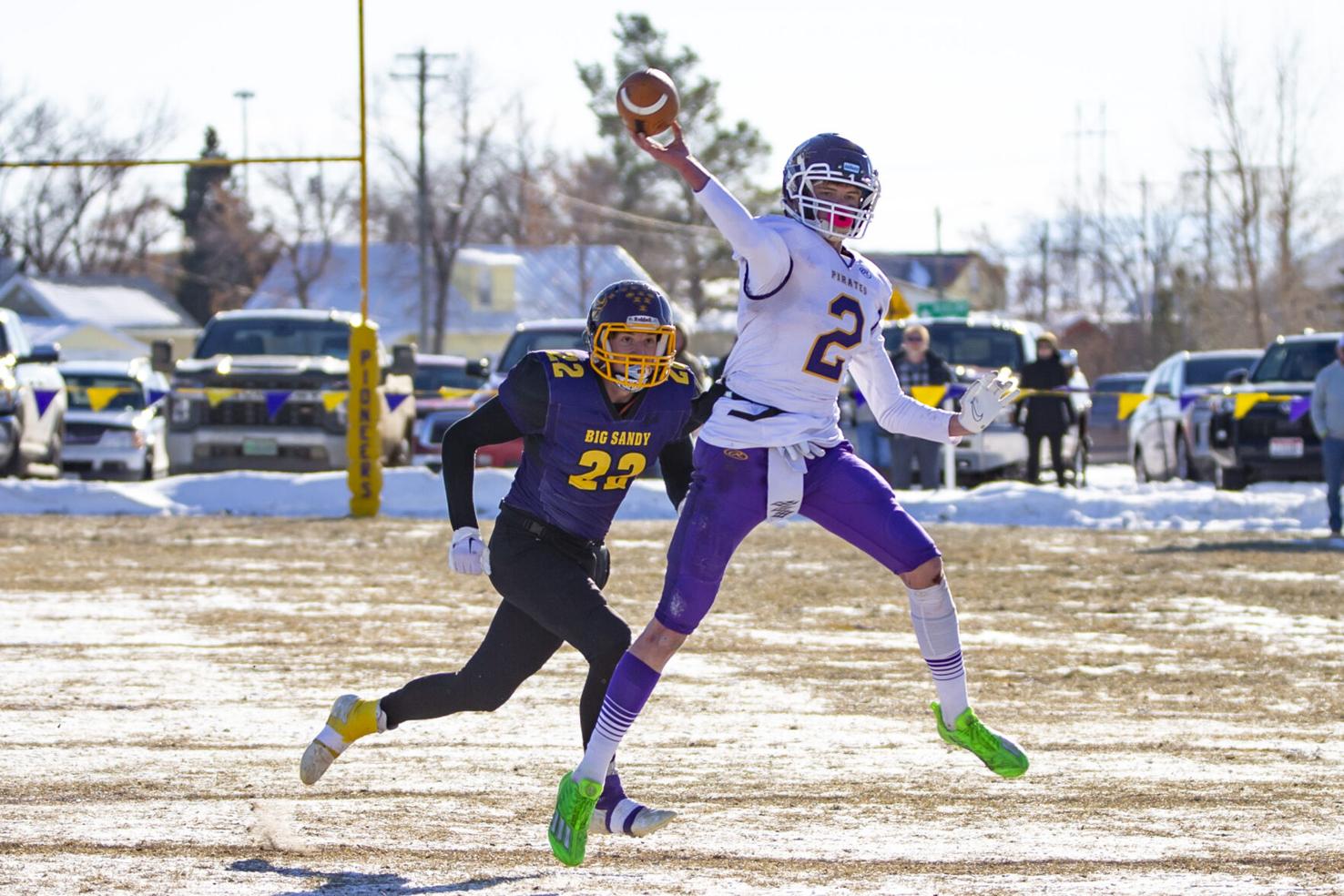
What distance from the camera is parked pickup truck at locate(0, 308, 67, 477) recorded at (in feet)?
68.7

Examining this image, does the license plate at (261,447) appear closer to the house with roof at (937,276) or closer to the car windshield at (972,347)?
the car windshield at (972,347)

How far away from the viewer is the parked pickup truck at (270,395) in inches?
845

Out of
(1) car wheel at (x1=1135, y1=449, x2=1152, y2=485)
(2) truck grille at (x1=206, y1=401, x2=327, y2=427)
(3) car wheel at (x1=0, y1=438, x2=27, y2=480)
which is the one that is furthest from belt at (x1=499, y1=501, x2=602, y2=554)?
(1) car wheel at (x1=1135, y1=449, x2=1152, y2=485)

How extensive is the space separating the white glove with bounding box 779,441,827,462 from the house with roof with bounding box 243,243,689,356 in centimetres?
6248

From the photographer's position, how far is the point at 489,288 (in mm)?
71688

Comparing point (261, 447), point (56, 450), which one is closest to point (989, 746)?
point (261, 447)

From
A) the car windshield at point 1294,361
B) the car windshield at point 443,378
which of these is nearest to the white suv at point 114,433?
the car windshield at point 443,378

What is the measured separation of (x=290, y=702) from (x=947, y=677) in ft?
11.7

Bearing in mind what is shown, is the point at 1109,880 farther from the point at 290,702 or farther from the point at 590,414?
the point at 290,702

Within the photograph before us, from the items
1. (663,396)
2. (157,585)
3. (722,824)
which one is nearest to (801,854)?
(722,824)

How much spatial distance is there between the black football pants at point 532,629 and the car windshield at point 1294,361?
16.5 metres

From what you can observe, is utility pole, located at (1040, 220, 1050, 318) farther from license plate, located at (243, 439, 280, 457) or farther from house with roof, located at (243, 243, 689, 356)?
license plate, located at (243, 439, 280, 457)

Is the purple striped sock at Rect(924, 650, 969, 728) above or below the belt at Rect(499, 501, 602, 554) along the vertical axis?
below

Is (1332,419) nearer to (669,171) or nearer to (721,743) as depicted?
(721,743)
